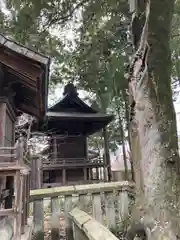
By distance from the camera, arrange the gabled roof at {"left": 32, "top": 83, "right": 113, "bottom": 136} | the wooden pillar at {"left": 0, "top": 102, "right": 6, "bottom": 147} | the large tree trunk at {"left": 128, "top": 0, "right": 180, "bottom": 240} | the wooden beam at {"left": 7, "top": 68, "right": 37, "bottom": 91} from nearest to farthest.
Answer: the large tree trunk at {"left": 128, "top": 0, "right": 180, "bottom": 240}
the wooden beam at {"left": 7, "top": 68, "right": 37, "bottom": 91}
the wooden pillar at {"left": 0, "top": 102, "right": 6, "bottom": 147}
the gabled roof at {"left": 32, "top": 83, "right": 113, "bottom": 136}

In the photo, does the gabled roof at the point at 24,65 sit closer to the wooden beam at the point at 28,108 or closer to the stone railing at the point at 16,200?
the stone railing at the point at 16,200

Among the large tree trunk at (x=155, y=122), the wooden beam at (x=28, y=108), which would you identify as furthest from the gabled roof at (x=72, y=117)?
the large tree trunk at (x=155, y=122)

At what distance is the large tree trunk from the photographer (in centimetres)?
187

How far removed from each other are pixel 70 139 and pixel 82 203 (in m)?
13.0

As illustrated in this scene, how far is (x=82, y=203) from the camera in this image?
3104 millimetres

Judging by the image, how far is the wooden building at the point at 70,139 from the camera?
15.3 metres

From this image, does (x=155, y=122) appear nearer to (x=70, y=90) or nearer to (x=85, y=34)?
(x=85, y=34)

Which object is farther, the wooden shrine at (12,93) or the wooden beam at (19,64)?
the wooden beam at (19,64)

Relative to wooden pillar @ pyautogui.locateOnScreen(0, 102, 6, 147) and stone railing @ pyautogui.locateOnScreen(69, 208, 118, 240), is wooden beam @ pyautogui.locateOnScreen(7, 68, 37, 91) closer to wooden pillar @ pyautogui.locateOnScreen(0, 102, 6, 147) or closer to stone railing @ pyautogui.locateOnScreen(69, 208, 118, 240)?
wooden pillar @ pyautogui.locateOnScreen(0, 102, 6, 147)

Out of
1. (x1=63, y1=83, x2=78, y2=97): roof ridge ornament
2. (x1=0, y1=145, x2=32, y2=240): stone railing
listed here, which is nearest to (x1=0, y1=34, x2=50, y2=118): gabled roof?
(x1=0, y1=145, x2=32, y2=240): stone railing

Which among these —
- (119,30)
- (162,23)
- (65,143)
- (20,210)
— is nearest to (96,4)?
(119,30)

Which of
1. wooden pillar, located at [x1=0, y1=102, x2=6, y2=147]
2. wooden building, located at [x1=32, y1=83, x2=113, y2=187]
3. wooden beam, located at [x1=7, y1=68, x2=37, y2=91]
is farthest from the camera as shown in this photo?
wooden building, located at [x1=32, y1=83, x2=113, y2=187]

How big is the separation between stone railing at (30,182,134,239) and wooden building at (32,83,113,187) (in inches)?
450

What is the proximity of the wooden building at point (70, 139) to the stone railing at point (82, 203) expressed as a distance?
1142 centimetres
